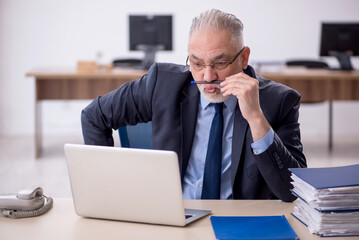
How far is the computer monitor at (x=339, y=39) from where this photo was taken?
5.49 metres

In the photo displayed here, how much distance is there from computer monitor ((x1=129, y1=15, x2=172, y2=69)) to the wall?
1234mm

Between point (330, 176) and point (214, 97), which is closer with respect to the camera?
point (330, 176)

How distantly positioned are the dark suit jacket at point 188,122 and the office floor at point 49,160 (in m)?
2.05

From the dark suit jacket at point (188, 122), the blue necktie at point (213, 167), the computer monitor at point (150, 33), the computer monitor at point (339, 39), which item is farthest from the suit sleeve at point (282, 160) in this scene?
the computer monitor at point (339, 39)

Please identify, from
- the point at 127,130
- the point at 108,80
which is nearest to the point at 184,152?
the point at 127,130

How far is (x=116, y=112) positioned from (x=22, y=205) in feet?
2.12

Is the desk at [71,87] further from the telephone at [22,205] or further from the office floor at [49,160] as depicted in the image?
the telephone at [22,205]

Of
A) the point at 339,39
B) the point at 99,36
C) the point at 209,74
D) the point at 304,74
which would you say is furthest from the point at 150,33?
the point at 209,74

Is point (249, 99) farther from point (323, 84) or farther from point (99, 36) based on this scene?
point (99, 36)

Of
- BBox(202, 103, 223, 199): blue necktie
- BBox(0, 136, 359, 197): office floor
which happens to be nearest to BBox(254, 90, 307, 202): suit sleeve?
BBox(202, 103, 223, 199): blue necktie

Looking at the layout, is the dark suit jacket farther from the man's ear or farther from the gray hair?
the gray hair

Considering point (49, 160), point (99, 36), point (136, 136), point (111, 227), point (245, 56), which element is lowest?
point (49, 160)

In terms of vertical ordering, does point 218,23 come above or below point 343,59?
above

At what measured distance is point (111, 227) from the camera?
1.50m
